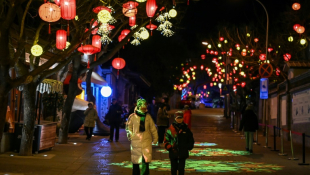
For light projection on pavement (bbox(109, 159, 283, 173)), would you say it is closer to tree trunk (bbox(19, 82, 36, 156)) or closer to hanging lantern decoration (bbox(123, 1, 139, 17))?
tree trunk (bbox(19, 82, 36, 156))

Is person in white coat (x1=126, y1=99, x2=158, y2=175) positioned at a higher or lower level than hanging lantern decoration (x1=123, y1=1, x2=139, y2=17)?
lower

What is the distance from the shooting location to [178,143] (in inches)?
341

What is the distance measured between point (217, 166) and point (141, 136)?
13.2 feet

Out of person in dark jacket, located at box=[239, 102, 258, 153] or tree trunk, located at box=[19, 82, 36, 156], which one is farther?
person in dark jacket, located at box=[239, 102, 258, 153]

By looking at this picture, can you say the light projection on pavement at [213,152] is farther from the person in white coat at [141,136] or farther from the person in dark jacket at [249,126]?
the person in white coat at [141,136]

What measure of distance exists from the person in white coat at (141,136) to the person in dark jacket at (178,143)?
0.38m

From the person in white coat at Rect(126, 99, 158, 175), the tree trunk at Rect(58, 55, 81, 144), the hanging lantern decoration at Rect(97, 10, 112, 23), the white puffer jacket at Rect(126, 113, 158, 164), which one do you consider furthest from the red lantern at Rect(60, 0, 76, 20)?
the tree trunk at Rect(58, 55, 81, 144)

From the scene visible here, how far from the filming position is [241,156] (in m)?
14.1

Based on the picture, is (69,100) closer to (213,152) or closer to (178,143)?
(213,152)

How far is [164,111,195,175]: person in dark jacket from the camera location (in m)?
8.67

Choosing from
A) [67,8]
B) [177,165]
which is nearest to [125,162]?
[177,165]

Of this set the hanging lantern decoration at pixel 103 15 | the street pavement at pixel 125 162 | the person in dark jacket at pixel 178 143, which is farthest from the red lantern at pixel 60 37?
the person in dark jacket at pixel 178 143

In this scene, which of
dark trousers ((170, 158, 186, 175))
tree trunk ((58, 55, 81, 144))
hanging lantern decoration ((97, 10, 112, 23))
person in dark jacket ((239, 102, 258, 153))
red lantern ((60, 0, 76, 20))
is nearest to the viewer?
dark trousers ((170, 158, 186, 175))

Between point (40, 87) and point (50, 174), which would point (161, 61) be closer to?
point (40, 87)
